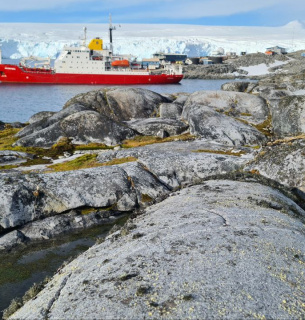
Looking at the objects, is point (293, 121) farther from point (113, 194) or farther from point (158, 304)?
point (158, 304)

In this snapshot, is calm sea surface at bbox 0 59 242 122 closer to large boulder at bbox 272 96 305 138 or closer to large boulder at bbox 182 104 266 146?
large boulder at bbox 182 104 266 146

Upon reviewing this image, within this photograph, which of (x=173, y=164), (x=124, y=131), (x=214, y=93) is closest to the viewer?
(x=173, y=164)

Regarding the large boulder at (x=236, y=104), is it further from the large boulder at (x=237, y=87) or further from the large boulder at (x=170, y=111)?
the large boulder at (x=237, y=87)

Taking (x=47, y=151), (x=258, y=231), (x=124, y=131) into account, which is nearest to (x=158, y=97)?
(x=124, y=131)

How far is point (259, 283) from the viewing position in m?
5.76

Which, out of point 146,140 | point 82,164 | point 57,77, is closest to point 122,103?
point 146,140

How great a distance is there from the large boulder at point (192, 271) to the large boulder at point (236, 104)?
15905 mm

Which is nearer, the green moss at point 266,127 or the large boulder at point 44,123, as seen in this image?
the green moss at point 266,127

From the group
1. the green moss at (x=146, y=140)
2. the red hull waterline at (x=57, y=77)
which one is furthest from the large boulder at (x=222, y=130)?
the red hull waterline at (x=57, y=77)

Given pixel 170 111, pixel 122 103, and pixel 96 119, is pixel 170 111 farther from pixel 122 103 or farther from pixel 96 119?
pixel 96 119

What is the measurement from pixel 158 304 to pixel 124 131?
1772 centimetres

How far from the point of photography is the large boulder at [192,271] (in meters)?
5.22

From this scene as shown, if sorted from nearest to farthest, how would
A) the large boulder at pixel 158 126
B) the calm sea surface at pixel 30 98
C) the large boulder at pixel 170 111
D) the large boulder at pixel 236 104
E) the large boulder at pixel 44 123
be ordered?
the large boulder at pixel 158 126, the large boulder at pixel 44 123, the large boulder at pixel 236 104, the large boulder at pixel 170 111, the calm sea surface at pixel 30 98

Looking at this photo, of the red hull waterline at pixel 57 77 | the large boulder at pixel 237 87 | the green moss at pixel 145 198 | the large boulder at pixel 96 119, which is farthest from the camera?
the red hull waterline at pixel 57 77
